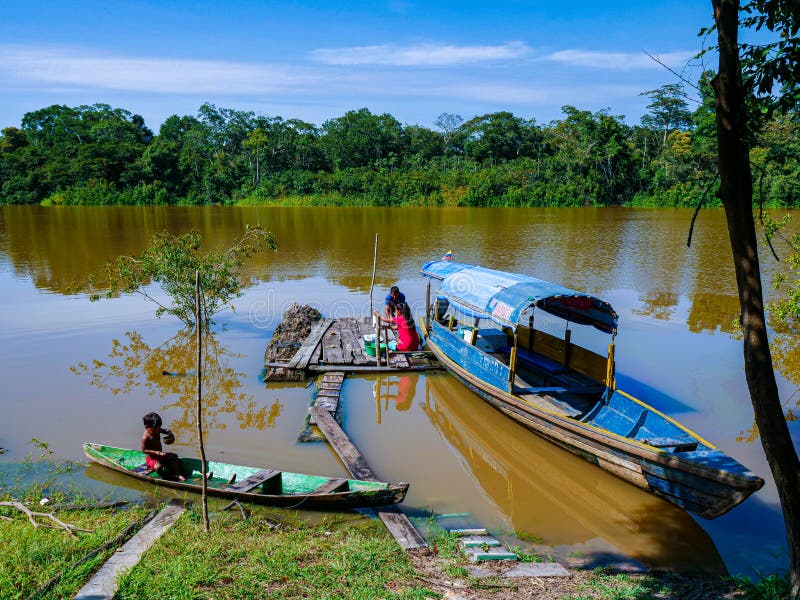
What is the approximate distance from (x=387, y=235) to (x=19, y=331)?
69.9 feet

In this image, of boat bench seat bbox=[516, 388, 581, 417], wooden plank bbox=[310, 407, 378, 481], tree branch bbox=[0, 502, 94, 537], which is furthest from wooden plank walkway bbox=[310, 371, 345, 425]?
tree branch bbox=[0, 502, 94, 537]

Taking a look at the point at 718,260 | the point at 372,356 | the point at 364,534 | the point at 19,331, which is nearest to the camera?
the point at 364,534

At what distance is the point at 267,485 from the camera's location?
6520 millimetres

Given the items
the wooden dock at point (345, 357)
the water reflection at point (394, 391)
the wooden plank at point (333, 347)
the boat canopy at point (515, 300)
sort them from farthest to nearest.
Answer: the wooden plank at point (333, 347)
the wooden dock at point (345, 357)
the water reflection at point (394, 391)
the boat canopy at point (515, 300)

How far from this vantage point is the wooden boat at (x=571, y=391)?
615 cm

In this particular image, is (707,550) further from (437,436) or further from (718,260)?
(718,260)

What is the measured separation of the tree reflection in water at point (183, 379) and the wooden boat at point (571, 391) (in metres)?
3.75

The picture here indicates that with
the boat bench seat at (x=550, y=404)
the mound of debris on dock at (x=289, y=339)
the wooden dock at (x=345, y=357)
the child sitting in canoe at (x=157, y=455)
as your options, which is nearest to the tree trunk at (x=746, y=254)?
the boat bench seat at (x=550, y=404)

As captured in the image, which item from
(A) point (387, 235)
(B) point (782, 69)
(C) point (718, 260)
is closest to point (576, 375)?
(B) point (782, 69)

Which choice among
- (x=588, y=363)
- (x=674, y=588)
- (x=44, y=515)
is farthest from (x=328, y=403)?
(x=674, y=588)

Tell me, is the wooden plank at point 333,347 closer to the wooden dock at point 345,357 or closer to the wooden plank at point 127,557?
the wooden dock at point 345,357

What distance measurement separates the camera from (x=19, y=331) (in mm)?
13672

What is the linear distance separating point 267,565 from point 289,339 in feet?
27.3

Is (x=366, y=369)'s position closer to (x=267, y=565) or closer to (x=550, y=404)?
(x=550, y=404)
